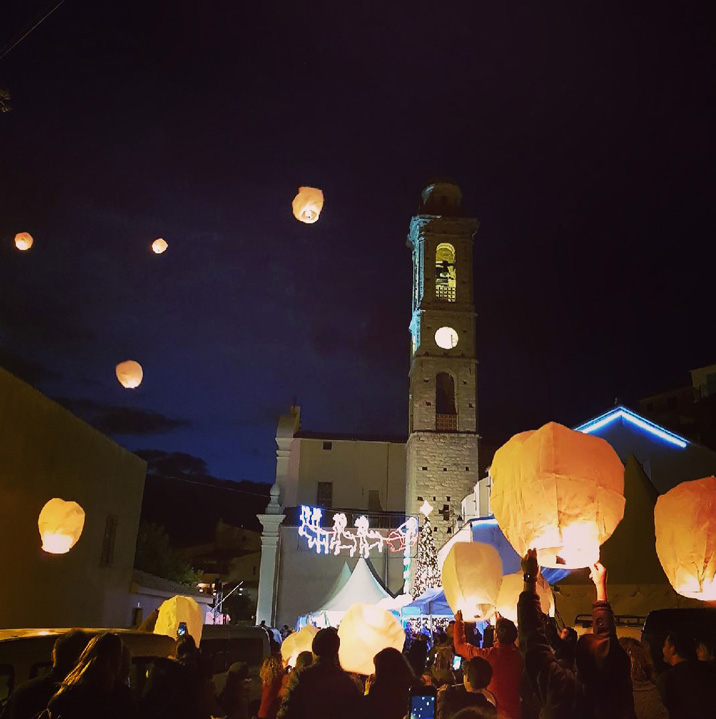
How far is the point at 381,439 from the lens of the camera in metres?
38.1

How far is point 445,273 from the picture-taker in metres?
34.5

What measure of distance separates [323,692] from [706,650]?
97.6 inches

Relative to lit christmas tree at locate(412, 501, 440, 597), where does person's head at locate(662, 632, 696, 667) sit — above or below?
below

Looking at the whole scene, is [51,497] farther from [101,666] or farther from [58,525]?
[101,666]

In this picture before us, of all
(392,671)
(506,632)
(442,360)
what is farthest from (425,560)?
(392,671)

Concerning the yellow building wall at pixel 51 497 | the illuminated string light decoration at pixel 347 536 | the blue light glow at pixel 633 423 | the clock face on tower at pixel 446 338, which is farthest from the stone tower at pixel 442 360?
the yellow building wall at pixel 51 497

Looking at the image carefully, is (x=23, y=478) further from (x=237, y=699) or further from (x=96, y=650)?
(x=96, y=650)

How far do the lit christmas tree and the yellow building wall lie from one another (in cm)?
1314

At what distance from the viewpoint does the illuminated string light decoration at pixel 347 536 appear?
31484mm

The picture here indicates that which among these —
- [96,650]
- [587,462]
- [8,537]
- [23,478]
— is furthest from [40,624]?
[587,462]

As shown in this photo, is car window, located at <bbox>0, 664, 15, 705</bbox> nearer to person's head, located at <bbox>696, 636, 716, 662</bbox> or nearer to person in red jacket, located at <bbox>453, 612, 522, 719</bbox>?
person in red jacket, located at <bbox>453, 612, 522, 719</bbox>

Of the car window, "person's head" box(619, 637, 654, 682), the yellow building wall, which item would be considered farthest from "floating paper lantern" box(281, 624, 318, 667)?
the yellow building wall

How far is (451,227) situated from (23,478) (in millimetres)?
26524

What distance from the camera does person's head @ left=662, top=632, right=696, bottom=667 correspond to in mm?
3977
